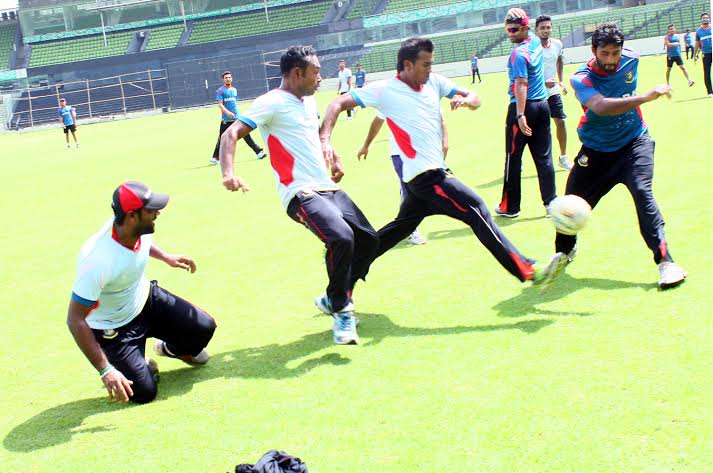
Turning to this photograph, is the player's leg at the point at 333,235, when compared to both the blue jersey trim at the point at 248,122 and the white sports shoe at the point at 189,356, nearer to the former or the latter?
the blue jersey trim at the point at 248,122

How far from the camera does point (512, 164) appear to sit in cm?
948

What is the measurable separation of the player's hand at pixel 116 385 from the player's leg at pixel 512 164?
556 cm

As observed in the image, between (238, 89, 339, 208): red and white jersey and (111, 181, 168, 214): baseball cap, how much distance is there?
4.08 ft

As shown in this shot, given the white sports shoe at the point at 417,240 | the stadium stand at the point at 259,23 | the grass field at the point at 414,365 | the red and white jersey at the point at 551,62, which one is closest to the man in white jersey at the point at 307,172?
the grass field at the point at 414,365

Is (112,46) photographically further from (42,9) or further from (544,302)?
(544,302)

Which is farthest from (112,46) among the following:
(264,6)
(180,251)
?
(180,251)

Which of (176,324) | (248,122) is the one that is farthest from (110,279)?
(248,122)

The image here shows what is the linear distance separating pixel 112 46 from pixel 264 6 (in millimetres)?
12296

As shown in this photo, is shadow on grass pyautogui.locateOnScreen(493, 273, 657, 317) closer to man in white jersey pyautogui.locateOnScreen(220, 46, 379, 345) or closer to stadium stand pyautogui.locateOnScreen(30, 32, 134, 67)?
man in white jersey pyautogui.locateOnScreen(220, 46, 379, 345)

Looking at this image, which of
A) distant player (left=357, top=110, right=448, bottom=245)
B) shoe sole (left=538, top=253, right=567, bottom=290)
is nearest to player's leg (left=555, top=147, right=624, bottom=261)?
shoe sole (left=538, top=253, right=567, bottom=290)

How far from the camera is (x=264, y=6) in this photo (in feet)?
201

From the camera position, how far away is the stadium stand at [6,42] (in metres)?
65.8

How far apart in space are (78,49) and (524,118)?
6057 cm

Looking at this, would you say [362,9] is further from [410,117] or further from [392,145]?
[410,117]
